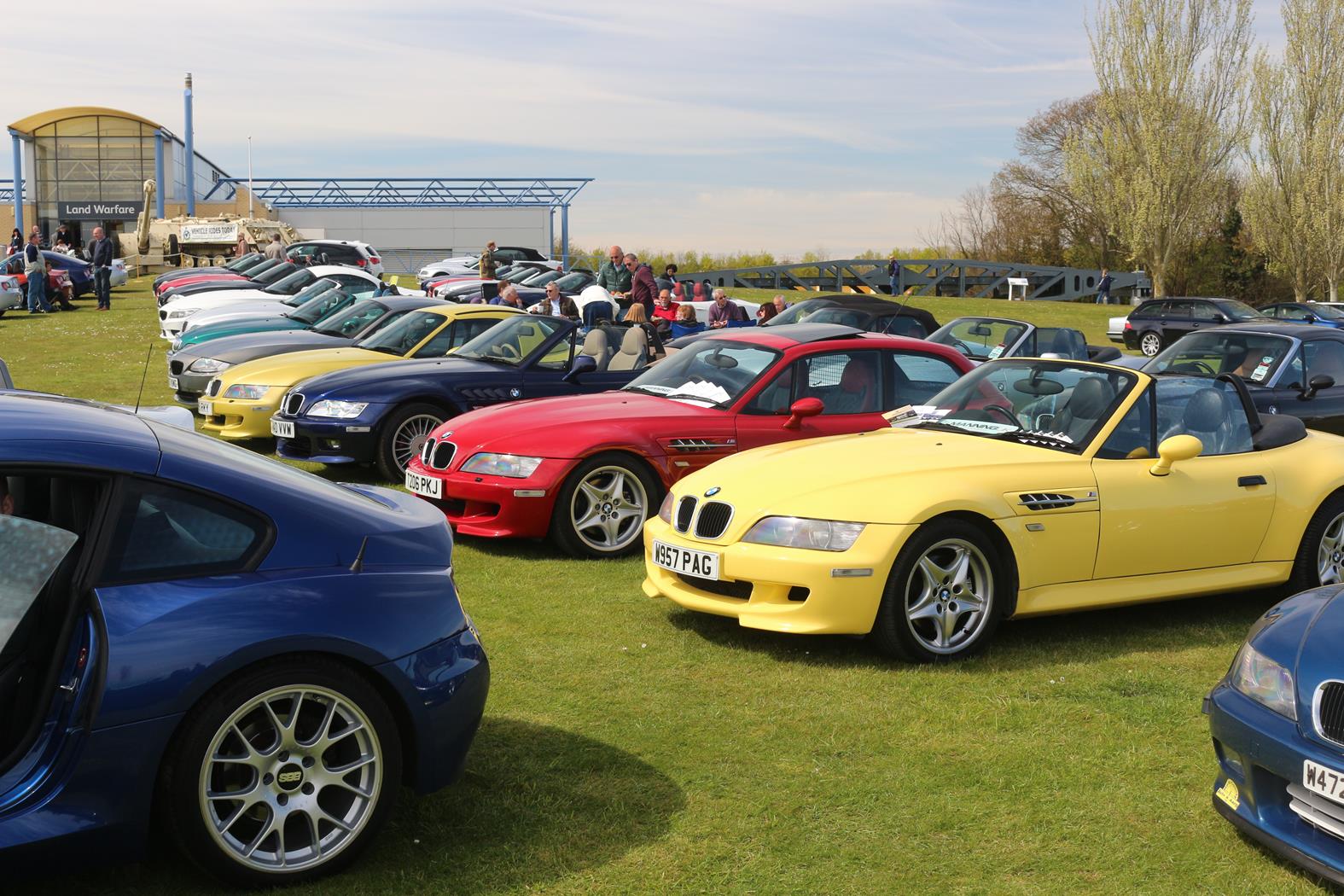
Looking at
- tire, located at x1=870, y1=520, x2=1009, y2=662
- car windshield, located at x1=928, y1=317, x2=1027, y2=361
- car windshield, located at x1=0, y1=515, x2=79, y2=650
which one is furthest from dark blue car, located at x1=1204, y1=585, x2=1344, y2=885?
car windshield, located at x1=928, y1=317, x2=1027, y2=361

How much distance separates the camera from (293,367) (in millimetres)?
12570

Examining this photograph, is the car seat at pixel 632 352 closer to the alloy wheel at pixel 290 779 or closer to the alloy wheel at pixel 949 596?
the alloy wheel at pixel 949 596

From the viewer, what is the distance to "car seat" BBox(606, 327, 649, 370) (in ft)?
36.5

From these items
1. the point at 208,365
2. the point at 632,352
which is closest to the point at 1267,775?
the point at 632,352

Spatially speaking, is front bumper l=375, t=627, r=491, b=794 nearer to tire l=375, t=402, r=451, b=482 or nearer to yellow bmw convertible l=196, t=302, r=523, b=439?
tire l=375, t=402, r=451, b=482

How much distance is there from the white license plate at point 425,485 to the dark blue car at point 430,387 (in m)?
1.93

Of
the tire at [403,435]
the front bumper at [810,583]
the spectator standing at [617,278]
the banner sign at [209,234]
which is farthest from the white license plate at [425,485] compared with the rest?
the banner sign at [209,234]

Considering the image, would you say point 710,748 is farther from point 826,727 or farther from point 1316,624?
point 1316,624

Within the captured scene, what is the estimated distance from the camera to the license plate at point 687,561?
632cm

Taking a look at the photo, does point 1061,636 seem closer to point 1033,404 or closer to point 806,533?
point 1033,404

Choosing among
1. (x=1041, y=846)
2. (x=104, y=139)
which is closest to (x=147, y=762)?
(x=1041, y=846)

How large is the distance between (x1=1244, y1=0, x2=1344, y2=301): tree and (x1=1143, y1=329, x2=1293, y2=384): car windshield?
40.7 metres

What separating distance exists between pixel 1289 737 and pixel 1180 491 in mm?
2901

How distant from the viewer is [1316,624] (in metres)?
4.28
